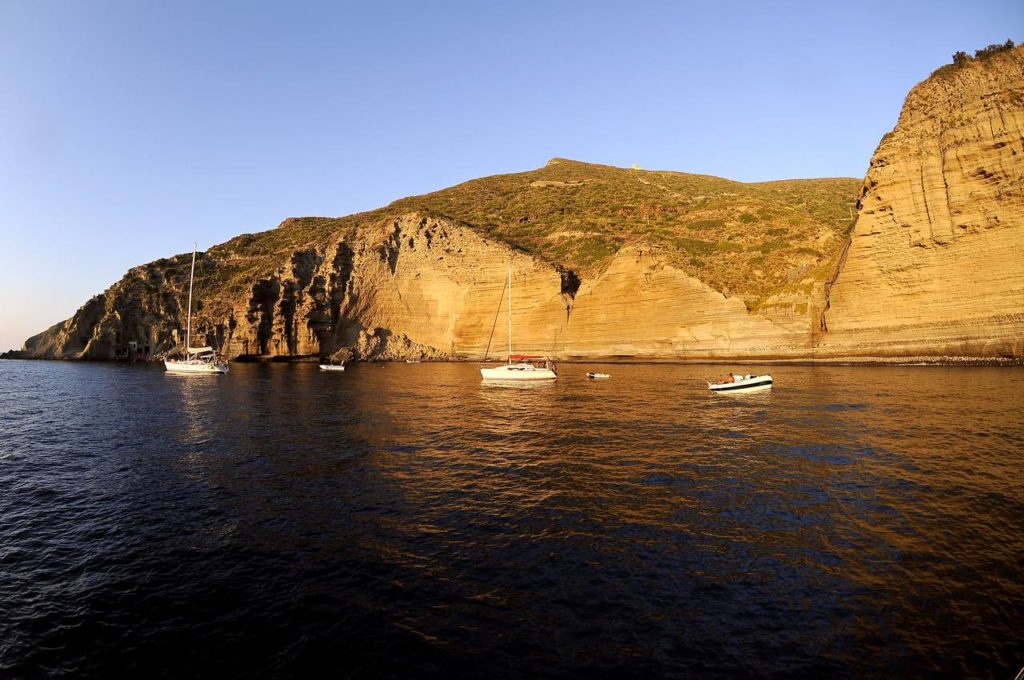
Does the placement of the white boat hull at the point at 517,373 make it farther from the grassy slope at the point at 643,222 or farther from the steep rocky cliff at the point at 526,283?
the grassy slope at the point at 643,222

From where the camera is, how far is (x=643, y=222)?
100812 millimetres

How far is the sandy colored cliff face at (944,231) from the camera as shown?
4738 centimetres

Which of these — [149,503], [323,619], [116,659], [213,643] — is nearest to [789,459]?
[323,619]

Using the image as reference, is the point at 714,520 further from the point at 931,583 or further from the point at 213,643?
the point at 213,643

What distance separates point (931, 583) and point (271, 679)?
35.5 feet

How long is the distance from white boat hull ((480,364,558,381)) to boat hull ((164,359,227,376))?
39009mm

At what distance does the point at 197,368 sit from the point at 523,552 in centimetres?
6721

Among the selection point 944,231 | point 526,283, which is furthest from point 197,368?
point 944,231

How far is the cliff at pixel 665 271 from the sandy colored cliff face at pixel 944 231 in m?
0.16

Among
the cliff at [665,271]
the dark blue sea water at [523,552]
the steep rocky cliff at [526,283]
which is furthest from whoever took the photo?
the steep rocky cliff at [526,283]

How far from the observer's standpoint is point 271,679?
6.55 meters

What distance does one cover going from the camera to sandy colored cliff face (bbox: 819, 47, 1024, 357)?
47.4 m

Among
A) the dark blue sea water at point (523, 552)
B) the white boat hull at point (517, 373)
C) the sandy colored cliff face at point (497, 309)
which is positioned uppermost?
the sandy colored cliff face at point (497, 309)

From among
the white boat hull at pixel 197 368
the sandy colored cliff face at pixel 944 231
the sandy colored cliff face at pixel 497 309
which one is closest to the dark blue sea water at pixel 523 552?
the sandy colored cliff face at pixel 944 231
